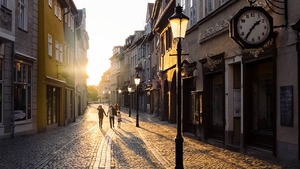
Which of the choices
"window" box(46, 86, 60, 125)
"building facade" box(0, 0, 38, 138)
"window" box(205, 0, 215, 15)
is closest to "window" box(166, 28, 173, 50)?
"window" box(46, 86, 60, 125)

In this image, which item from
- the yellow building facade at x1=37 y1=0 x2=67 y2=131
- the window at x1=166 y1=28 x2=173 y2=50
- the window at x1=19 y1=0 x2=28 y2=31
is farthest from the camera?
the window at x1=166 y1=28 x2=173 y2=50

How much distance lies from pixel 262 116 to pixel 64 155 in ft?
20.9

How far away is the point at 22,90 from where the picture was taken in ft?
73.0

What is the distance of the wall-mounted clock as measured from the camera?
470 inches

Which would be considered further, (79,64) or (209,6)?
(79,64)

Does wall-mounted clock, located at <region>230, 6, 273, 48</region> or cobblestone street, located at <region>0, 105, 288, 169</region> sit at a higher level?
wall-mounted clock, located at <region>230, 6, 273, 48</region>

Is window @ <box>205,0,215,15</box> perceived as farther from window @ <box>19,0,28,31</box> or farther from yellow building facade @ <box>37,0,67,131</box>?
yellow building facade @ <box>37,0,67,131</box>

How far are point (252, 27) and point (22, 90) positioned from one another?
45.0 feet

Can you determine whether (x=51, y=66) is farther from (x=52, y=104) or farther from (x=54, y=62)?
(x=52, y=104)

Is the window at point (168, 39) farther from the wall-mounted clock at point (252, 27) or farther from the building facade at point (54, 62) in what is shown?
the wall-mounted clock at point (252, 27)

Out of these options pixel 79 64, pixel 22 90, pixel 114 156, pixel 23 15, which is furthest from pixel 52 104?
pixel 79 64

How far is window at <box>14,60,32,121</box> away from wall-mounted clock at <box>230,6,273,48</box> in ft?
40.6

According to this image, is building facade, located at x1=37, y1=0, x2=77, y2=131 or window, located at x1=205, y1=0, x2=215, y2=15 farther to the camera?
building facade, located at x1=37, y1=0, x2=77, y2=131

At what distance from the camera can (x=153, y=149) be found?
1658cm
